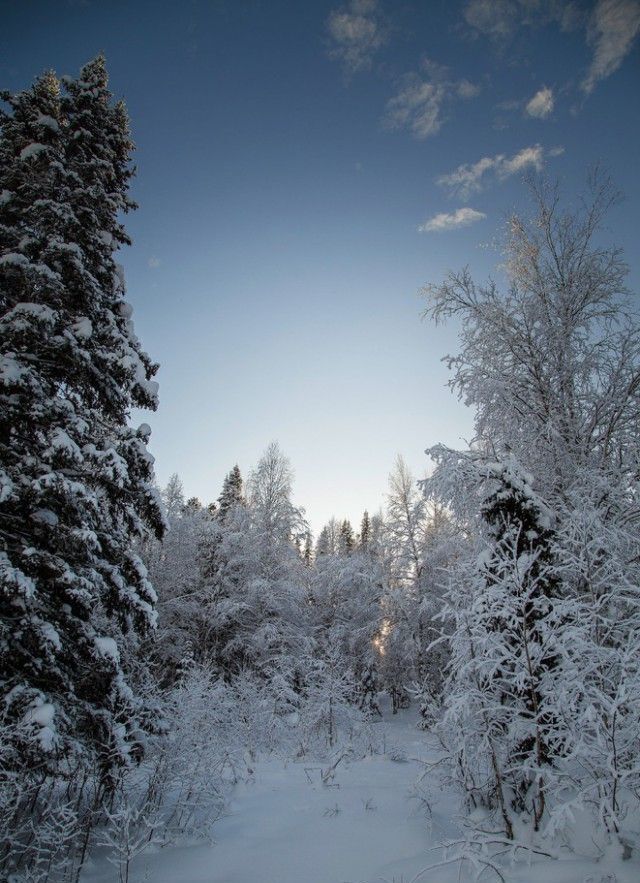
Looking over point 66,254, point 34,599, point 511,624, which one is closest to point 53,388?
point 66,254

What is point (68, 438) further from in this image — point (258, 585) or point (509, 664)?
point (258, 585)

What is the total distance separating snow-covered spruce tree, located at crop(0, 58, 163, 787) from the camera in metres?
5.19

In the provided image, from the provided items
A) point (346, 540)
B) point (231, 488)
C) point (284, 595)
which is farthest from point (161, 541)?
point (346, 540)

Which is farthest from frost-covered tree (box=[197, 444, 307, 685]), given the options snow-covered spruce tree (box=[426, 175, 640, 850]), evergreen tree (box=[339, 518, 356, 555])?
evergreen tree (box=[339, 518, 356, 555])

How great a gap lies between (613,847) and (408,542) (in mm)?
17497

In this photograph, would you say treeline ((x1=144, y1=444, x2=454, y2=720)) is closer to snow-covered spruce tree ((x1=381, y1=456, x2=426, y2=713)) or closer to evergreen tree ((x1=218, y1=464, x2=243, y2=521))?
snow-covered spruce tree ((x1=381, y1=456, x2=426, y2=713))

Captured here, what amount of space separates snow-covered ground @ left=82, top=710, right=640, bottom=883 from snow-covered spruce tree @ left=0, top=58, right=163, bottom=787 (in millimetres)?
1462

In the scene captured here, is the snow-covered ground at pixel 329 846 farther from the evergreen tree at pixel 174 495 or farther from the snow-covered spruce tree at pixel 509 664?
the evergreen tree at pixel 174 495

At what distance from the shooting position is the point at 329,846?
16.3 feet

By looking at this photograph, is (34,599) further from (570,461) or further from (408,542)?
(408,542)

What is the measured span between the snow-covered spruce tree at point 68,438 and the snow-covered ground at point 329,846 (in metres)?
1.46

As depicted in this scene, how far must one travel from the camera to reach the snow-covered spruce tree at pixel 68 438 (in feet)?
17.0

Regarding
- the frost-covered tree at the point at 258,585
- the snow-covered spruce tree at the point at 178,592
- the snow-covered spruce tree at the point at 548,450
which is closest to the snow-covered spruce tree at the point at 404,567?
the frost-covered tree at the point at 258,585

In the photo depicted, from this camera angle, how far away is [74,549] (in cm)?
588
